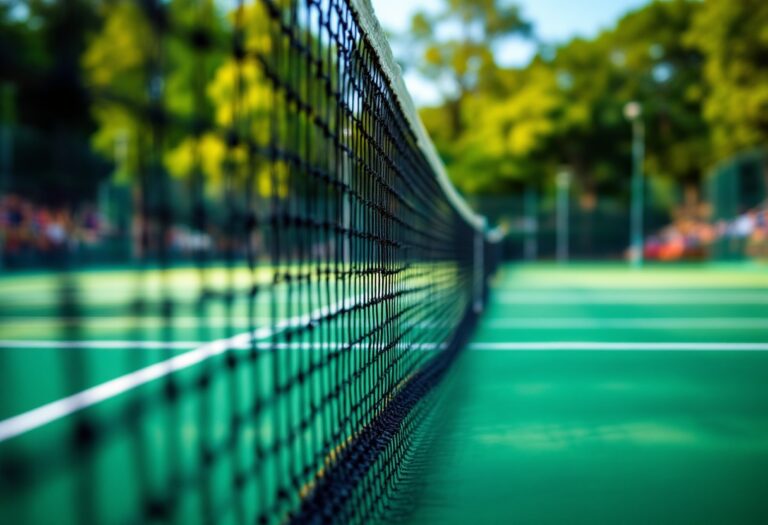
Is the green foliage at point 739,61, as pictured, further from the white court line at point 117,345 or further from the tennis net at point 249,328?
the white court line at point 117,345

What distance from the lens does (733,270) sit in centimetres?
2025

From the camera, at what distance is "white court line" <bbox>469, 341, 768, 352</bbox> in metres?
5.09

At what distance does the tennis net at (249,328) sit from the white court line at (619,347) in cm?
35

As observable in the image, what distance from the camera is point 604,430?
2902 mm

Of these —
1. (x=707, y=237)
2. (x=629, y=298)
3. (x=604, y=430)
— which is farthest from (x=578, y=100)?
(x=604, y=430)

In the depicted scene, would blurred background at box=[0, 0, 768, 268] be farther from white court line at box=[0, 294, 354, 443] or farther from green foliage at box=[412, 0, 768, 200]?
white court line at box=[0, 294, 354, 443]

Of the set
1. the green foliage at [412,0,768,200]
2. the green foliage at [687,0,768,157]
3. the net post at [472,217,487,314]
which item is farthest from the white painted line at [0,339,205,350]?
the green foliage at [412,0,768,200]

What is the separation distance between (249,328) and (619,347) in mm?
3275

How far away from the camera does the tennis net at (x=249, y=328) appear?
1.40 metres

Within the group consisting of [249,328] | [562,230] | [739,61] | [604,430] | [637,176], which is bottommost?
[604,430]

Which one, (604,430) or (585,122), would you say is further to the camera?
(585,122)

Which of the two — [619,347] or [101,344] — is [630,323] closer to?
[619,347]

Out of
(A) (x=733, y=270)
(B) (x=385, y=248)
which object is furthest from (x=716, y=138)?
(B) (x=385, y=248)

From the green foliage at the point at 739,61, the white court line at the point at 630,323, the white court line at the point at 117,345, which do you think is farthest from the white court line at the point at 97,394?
the green foliage at the point at 739,61
